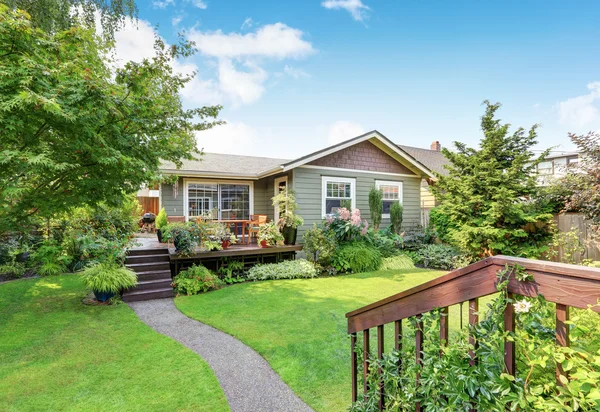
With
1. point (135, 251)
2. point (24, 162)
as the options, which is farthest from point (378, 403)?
point (135, 251)

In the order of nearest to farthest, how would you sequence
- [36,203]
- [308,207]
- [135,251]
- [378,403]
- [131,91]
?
[378,403]
[36,203]
[131,91]
[135,251]
[308,207]

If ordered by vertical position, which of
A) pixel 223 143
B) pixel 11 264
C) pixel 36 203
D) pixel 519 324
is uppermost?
pixel 223 143

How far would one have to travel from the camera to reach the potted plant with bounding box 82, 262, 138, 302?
5.71 meters

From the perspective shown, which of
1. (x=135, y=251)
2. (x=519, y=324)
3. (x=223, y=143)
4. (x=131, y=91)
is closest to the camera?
(x=519, y=324)

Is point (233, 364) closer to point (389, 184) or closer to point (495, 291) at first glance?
point (495, 291)

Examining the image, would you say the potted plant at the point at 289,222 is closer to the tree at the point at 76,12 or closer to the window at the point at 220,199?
the window at the point at 220,199

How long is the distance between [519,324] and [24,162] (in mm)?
5429

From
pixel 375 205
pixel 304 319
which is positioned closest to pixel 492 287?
pixel 304 319

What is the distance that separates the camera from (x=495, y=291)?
115 centimetres

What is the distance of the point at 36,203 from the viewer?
464cm

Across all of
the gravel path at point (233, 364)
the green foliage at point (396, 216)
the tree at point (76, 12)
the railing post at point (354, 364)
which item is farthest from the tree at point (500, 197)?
the tree at point (76, 12)

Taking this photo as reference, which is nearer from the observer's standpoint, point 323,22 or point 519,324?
point 519,324

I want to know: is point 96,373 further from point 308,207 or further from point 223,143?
point 223,143

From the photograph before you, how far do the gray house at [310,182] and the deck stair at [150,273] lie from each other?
7.80 ft
